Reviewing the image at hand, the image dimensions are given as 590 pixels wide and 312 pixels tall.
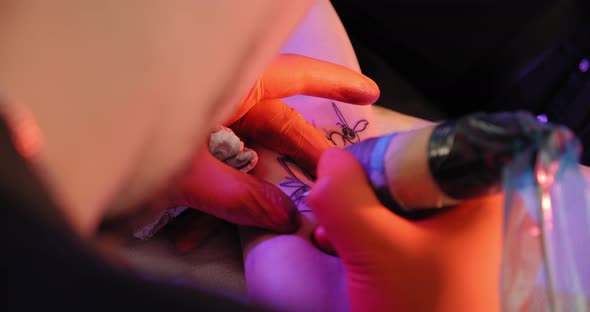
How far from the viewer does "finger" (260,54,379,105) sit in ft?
1.61

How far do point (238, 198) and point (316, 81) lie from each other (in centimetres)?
17

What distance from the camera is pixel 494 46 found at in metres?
0.79

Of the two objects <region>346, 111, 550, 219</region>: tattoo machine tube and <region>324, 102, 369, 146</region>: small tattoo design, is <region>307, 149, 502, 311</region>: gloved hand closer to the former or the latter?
<region>346, 111, 550, 219</region>: tattoo machine tube

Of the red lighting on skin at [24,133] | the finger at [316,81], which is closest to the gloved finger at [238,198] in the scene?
the finger at [316,81]

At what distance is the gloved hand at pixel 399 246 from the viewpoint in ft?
1.19

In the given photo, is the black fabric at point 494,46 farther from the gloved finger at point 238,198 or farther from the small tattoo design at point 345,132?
the gloved finger at point 238,198

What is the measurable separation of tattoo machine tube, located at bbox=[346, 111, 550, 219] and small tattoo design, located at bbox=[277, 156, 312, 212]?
0.47ft

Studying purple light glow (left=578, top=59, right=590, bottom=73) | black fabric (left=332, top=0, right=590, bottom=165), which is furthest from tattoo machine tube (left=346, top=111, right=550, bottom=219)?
purple light glow (left=578, top=59, right=590, bottom=73)

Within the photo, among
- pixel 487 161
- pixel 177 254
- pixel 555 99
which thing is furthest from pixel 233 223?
pixel 555 99

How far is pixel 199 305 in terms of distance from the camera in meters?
0.18

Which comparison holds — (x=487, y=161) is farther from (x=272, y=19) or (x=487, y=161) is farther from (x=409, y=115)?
(x=409, y=115)

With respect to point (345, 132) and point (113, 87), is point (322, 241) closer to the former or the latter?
point (345, 132)

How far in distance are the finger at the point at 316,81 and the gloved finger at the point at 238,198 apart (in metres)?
0.10

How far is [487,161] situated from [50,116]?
0.82 feet
